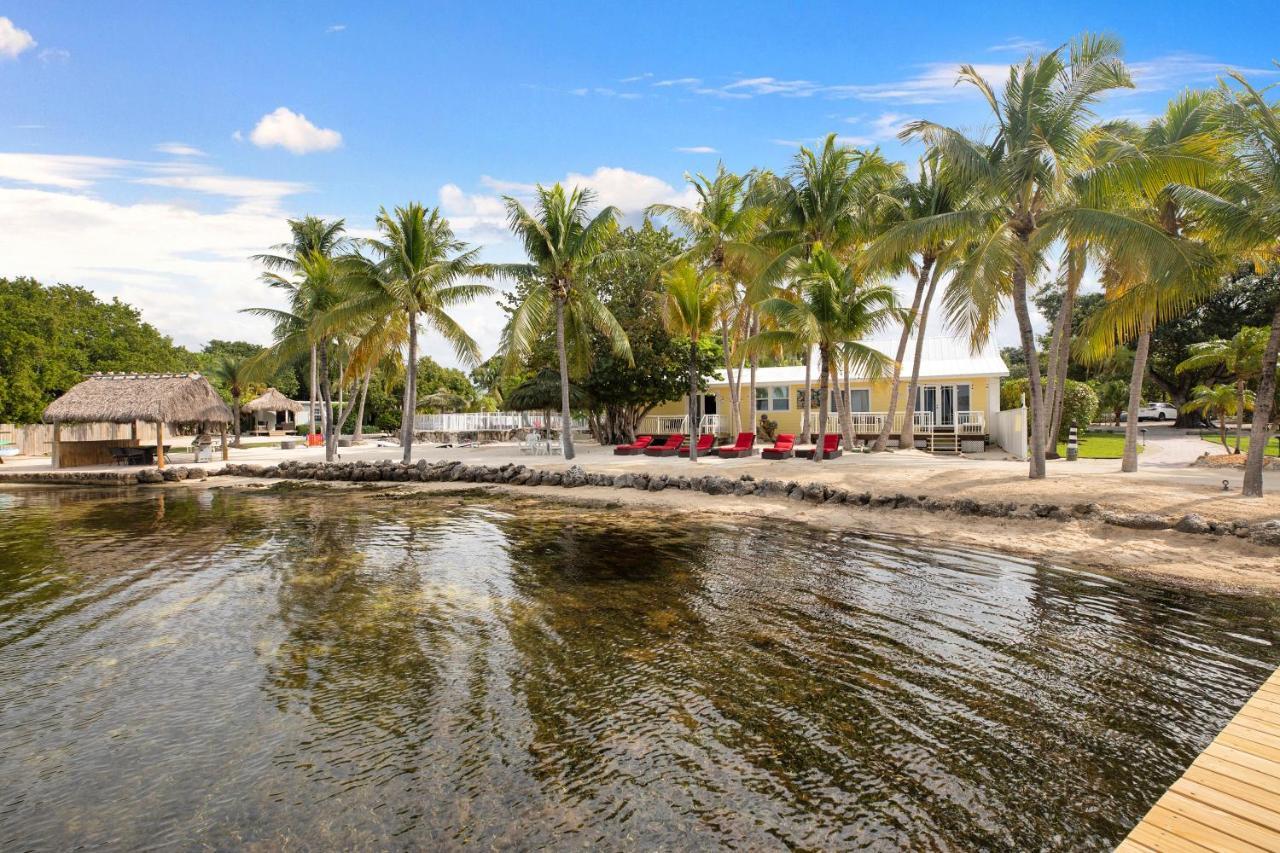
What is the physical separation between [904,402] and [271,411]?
42654 mm

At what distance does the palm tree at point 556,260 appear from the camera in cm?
2181

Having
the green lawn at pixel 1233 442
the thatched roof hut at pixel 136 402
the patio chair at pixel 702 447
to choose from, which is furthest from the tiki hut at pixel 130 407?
the green lawn at pixel 1233 442

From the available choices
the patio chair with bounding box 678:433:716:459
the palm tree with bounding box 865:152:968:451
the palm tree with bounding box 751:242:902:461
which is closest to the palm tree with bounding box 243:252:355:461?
Answer: the patio chair with bounding box 678:433:716:459

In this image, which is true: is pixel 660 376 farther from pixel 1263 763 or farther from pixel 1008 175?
pixel 1263 763

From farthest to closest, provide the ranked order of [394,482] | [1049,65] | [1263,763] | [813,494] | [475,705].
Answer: [394,482] → [813,494] → [1049,65] → [475,705] → [1263,763]

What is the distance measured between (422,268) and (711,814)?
2163cm

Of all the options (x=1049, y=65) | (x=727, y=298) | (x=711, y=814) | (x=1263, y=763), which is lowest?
(x=711, y=814)

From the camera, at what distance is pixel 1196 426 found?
4022 centimetres

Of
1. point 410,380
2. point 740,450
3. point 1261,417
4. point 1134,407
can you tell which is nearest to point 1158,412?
point 1134,407

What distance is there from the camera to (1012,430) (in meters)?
22.9

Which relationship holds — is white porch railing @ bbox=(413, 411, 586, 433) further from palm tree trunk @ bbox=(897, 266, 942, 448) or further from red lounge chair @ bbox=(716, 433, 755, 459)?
palm tree trunk @ bbox=(897, 266, 942, 448)

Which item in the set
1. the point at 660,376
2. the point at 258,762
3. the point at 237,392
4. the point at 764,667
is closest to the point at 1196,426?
the point at 660,376

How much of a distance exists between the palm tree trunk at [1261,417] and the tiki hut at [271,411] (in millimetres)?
42877

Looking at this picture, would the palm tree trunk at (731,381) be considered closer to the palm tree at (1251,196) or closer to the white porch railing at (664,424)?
the white porch railing at (664,424)
